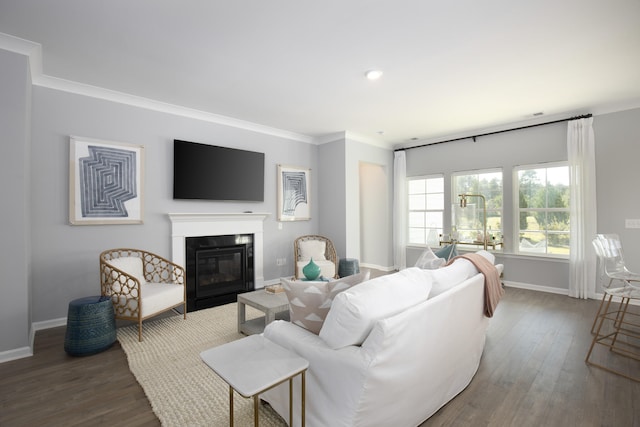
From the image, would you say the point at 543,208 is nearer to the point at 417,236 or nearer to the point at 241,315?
the point at 417,236

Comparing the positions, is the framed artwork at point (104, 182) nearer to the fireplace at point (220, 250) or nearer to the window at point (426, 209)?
the fireplace at point (220, 250)

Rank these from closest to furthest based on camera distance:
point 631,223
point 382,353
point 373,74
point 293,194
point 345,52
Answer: point 382,353
point 345,52
point 373,74
point 631,223
point 293,194

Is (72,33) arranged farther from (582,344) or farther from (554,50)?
(582,344)

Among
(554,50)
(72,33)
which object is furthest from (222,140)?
(554,50)

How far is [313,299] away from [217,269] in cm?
301

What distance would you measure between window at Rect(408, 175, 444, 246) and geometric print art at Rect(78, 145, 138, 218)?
16.3 feet

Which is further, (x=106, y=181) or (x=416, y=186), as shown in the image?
(x=416, y=186)

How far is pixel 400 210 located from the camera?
6266 mm

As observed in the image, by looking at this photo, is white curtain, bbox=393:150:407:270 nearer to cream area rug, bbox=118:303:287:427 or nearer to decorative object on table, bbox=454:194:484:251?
decorative object on table, bbox=454:194:484:251

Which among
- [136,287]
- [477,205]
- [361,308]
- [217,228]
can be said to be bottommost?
[136,287]

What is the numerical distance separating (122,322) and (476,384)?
3625 millimetres

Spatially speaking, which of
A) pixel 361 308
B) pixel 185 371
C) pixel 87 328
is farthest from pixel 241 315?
pixel 361 308

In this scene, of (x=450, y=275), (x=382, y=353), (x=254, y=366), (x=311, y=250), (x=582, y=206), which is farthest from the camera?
(x=311, y=250)

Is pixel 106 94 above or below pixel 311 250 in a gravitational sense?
above
